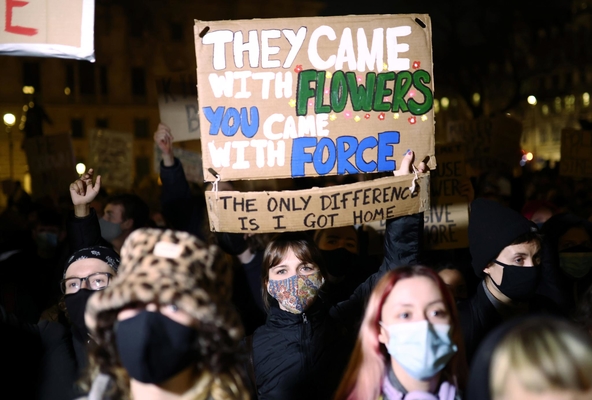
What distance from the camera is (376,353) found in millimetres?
2896

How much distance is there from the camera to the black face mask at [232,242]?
5.38 metres

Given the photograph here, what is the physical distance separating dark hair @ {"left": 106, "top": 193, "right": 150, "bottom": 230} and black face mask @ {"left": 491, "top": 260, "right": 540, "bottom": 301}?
320 cm

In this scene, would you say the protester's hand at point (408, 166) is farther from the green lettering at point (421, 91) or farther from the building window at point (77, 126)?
the building window at point (77, 126)

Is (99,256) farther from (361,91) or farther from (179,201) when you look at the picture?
(179,201)

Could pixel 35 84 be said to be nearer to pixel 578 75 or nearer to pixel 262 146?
pixel 578 75

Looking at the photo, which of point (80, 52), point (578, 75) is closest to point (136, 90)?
point (578, 75)

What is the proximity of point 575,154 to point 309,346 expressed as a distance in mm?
6014

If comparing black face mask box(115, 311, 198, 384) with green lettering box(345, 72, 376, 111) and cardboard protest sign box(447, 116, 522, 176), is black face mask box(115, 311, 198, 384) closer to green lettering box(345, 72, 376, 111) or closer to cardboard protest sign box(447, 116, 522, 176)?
green lettering box(345, 72, 376, 111)

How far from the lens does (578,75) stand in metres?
68.9

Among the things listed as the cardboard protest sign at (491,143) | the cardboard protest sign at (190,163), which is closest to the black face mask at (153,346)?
the cardboard protest sign at (190,163)

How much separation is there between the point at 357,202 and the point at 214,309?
5.40 feet

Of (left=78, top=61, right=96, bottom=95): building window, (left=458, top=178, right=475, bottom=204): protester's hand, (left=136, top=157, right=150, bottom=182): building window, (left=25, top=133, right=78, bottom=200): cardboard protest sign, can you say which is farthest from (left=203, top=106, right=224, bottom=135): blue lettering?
(left=136, top=157, right=150, bottom=182): building window

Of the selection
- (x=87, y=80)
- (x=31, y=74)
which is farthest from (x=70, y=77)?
(x=31, y=74)

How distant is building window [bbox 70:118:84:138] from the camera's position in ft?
187
